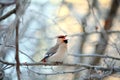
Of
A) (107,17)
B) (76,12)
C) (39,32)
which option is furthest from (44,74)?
(76,12)

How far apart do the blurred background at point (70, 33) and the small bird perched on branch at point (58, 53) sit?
0.16 m

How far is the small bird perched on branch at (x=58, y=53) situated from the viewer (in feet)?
18.5

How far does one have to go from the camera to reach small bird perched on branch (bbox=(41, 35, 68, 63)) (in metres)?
5.63

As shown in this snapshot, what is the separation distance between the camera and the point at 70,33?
31.3ft

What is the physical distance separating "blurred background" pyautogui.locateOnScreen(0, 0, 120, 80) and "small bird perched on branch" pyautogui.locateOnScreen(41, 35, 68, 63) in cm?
16

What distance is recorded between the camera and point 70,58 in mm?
7281

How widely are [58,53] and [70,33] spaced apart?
3813 mm

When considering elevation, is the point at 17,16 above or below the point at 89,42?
above

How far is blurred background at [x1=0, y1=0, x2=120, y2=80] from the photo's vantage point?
5691 millimetres

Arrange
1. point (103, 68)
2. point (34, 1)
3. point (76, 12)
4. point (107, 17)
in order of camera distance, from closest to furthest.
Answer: point (103, 68), point (107, 17), point (76, 12), point (34, 1)

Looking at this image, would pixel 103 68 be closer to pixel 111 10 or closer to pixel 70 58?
pixel 70 58

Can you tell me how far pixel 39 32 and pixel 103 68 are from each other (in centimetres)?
375

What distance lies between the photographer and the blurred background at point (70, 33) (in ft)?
18.7

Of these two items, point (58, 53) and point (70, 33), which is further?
point (70, 33)
